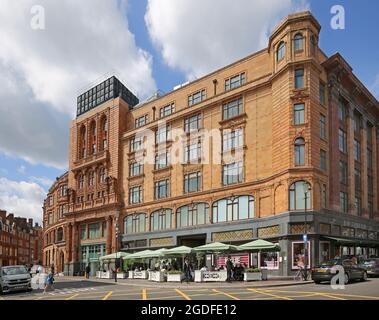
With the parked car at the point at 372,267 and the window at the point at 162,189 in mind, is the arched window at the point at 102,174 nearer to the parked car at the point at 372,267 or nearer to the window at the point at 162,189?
the window at the point at 162,189

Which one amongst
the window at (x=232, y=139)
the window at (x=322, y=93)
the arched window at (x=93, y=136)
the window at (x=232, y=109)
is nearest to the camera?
the window at (x=322, y=93)

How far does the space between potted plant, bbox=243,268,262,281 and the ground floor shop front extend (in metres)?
2.27

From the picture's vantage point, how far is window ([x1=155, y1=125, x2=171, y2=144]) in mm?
56344

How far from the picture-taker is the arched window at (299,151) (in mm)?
41562

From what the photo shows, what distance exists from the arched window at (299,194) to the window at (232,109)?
36.7 feet

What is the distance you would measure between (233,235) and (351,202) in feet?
42.2

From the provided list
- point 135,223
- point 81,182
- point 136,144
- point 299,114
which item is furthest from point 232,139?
point 81,182

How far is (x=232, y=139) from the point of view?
4909 centimetres

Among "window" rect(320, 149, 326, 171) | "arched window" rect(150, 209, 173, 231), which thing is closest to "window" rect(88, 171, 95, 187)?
"arched window" rect(150, 209, 173, 231)

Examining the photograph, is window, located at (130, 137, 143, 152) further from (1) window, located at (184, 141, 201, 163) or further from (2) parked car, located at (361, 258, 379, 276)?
(2) parked car, located at (361, 258, 379, 276)

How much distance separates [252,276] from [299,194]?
30.3 ft

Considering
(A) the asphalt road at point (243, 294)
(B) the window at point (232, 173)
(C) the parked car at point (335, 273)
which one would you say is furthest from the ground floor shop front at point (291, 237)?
(A) the asphalt road at point (243, 294)
